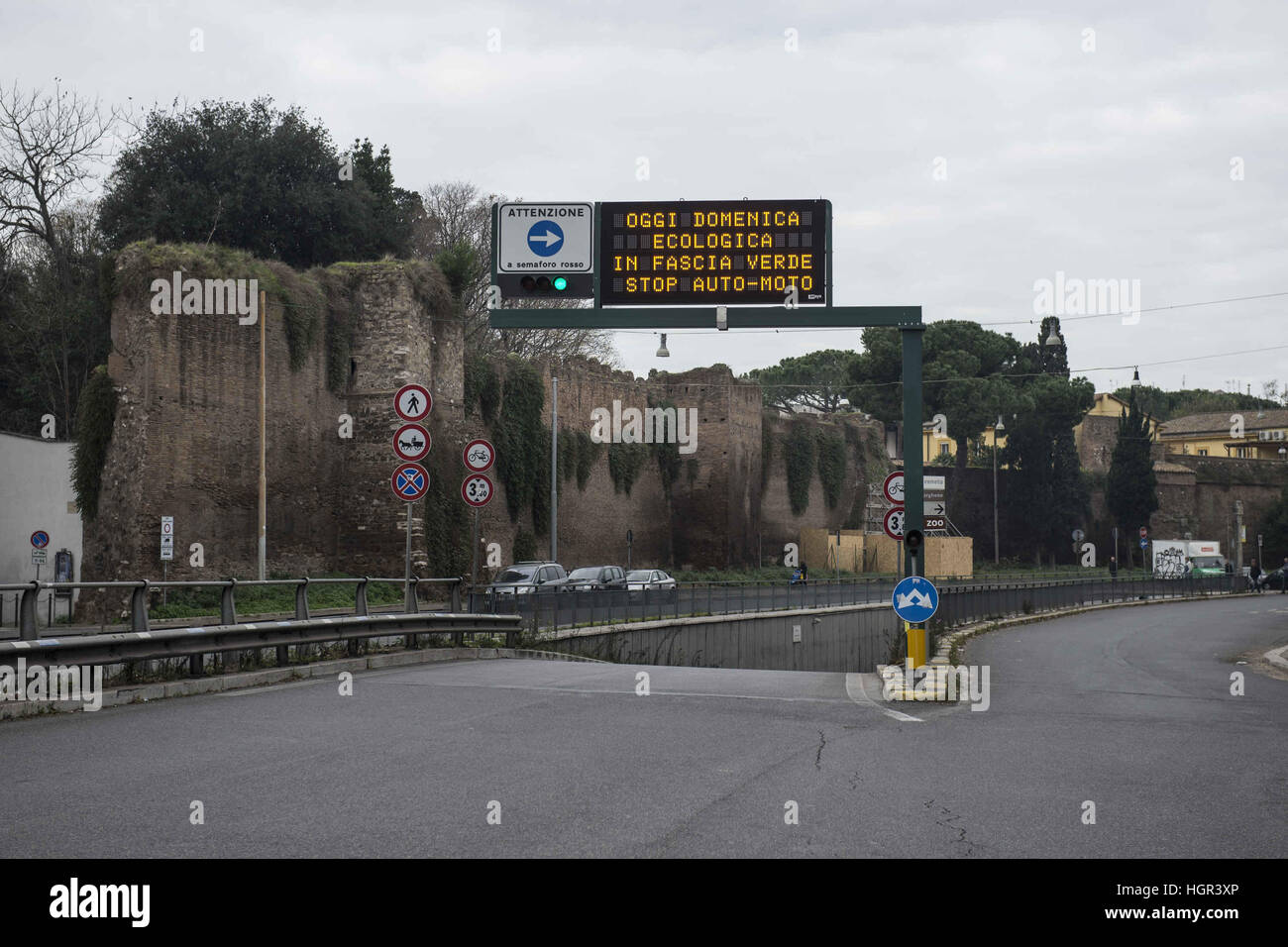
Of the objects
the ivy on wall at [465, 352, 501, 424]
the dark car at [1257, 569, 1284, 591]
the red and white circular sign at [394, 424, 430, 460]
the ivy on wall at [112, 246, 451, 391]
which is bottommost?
the dark car at [1257, 569, 1284, 591]

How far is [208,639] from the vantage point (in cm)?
1444

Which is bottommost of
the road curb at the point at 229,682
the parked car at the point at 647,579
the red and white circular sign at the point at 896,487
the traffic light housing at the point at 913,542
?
the parked car at the point at 647,579

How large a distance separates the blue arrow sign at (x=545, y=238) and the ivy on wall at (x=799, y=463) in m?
48.5

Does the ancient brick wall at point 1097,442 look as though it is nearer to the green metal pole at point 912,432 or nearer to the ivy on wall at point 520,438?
the ivy on wall at point 520,438

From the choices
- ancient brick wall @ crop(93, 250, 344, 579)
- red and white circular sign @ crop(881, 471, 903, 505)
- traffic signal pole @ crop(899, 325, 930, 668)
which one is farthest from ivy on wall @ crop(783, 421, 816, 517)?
traffic signal pole @ crop(899, 325, 930, 668)

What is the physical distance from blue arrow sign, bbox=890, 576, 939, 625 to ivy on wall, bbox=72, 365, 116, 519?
24.7 metres

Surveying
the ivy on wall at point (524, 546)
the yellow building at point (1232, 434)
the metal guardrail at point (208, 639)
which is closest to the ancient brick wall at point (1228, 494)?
the yellow building at point (1232, 434)

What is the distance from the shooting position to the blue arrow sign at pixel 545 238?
19062mm

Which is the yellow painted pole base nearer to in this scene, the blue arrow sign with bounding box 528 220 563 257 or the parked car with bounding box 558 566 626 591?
the blue arrow sign with bounding box 528 220 563 257

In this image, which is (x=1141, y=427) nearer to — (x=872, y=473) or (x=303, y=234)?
(x=872, y=473)

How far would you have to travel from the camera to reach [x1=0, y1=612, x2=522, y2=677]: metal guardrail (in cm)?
1216

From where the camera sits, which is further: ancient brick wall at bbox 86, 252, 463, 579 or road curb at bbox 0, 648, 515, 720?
ancient brick wall at bbox 86, 252, 463, 579

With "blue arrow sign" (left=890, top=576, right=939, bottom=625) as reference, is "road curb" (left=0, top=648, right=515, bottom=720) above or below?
below
